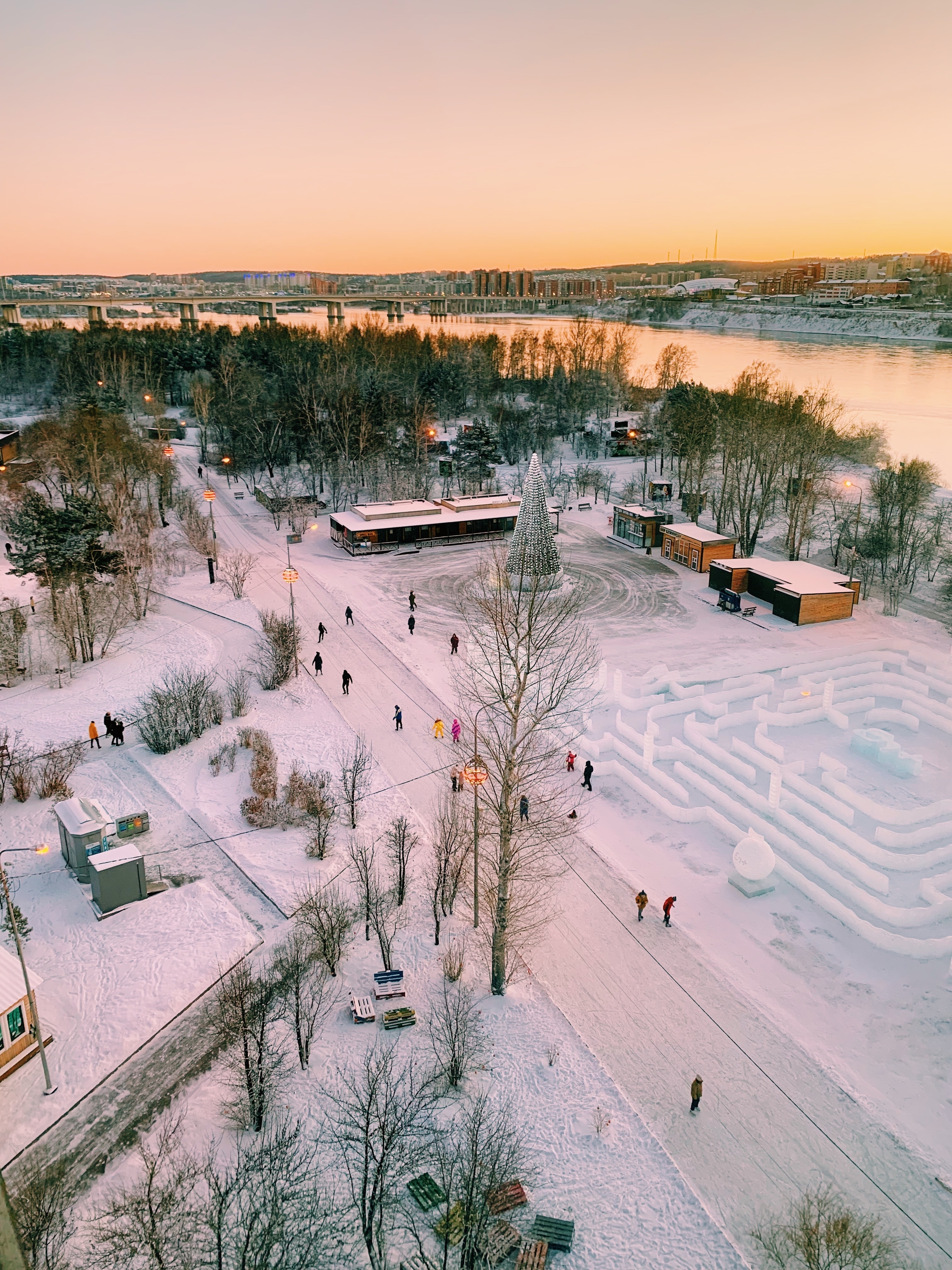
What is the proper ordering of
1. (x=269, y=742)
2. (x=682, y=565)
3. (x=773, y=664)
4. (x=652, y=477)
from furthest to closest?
(x=652, y=477)
(x=682, y=565)
(x=773, y=664)
(x=269, y=742)

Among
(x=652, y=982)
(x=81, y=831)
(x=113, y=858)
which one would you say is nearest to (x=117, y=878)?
(x=113, y=858)

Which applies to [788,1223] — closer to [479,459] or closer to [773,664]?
[773,664]

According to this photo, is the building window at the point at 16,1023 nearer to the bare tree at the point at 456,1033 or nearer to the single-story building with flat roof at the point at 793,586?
the bare tree at the point at 456,1033

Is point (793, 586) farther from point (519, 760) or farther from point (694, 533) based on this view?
point (519, 760)

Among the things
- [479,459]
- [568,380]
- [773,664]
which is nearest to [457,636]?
[773,664]

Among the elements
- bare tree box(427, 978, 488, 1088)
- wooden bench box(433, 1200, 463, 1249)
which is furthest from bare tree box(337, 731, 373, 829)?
wooden bench box(433, 1200, 463, 1249)

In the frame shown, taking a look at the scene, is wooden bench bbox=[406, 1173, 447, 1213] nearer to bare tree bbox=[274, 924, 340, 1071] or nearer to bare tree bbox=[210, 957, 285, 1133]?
bare tree bbox=[210, 957, 285, 1133]
